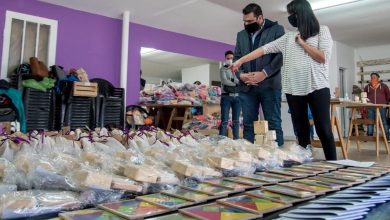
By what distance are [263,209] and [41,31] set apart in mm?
4180

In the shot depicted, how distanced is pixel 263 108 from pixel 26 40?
3.28 m

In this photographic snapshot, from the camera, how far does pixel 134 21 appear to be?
16.6ft

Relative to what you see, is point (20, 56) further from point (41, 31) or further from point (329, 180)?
point (329, 180)

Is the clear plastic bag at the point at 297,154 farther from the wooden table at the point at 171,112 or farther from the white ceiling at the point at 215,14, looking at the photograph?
the wooden table at the point at 171,112

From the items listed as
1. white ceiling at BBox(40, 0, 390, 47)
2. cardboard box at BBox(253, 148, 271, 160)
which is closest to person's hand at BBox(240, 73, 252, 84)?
cardboard box at BBox(253, 148, 271, 160)

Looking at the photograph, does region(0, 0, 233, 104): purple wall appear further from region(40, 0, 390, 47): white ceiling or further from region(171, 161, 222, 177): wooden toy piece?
region(171, 161, 222, 177): wooden toy piece

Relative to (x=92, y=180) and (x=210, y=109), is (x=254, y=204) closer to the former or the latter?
(x=92, y=180)

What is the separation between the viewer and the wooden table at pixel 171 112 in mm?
5285

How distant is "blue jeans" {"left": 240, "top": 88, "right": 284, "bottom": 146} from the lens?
1.96 m

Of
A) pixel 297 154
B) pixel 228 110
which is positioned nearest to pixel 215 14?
pixel 228 110

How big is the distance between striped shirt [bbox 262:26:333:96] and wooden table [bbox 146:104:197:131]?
11.0ft

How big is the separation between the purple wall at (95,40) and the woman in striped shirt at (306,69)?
326 cm

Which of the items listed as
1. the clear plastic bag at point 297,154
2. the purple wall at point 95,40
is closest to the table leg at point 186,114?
the purple wall at point 95,40

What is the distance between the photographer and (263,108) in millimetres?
2039
